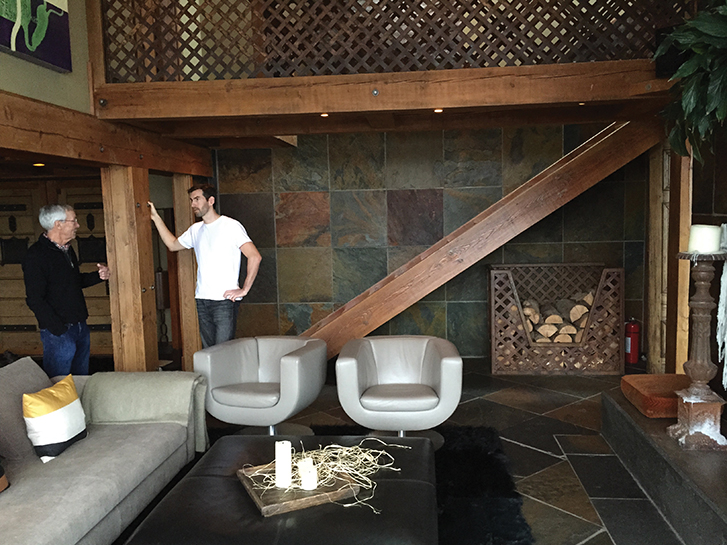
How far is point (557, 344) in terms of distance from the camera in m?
6.04

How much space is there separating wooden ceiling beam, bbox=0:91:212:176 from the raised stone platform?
4.02 m

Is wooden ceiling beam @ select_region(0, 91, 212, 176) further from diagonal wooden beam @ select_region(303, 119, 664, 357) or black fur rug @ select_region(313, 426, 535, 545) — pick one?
black fur rug @ select_region(313, 426, 535, 545)

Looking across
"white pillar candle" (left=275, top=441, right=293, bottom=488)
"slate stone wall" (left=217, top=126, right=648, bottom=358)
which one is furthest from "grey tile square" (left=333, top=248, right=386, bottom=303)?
"white pillar candle" (left=275, top=441, right=293, bottom=488)

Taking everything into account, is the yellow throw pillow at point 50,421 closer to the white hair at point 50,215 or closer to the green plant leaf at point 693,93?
the white hair at point 50,215

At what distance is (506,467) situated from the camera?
A: 12.4 ft

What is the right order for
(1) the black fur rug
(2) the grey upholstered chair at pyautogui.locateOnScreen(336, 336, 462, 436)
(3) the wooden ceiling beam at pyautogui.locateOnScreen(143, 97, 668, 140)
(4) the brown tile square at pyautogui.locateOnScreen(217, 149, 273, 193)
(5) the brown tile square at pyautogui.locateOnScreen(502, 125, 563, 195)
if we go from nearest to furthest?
(1) the black fur rug → (2) the grey upholstered chair at pyautogui.locateOnScreen(336, 336, 462, 436) → (3) the wooden ceiling beam at pyautogui.locateOnScreen(143, 97, 668, 140) → (5) the brown tile square at pyautogui.locateOnScreen(502, 125, 563, 195) → (4) the brown tile square at pyautogui.locateOnScreen(217, 149, 273, 193)

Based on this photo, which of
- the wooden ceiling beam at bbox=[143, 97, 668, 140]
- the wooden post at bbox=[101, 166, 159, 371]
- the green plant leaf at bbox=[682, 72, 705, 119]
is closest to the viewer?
the green plant leaf at bbox=[682, 72, 705, 119]

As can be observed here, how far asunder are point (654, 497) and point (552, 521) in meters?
0.61

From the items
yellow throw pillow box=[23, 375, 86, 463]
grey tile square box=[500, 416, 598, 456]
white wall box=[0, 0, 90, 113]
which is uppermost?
white wall box=[0, 0, 90, 113]

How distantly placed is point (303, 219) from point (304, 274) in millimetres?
614

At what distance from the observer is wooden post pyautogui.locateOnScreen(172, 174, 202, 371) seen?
6.05 m

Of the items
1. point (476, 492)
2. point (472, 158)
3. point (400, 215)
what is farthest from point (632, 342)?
point (476, 492)

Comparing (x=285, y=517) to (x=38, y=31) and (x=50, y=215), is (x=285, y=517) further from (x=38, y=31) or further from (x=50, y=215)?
(x=38, y=31)

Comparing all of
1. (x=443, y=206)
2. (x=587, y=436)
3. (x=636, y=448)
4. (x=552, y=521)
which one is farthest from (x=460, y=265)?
(x=552, y=521)
